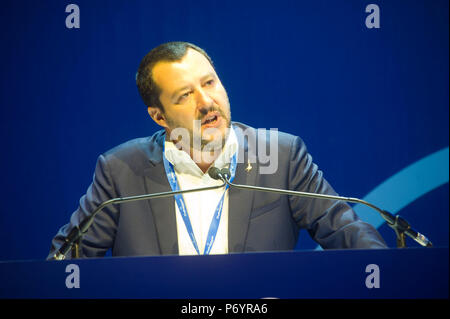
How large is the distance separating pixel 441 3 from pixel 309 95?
0.83m

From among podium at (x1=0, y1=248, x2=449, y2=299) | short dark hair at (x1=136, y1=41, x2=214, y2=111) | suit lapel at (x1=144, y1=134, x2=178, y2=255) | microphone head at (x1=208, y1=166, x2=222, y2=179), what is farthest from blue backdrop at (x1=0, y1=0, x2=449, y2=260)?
podium at (x1=0, y1=248, x2=449, y2=299)

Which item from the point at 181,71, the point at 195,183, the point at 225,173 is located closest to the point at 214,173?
the point at 225,173

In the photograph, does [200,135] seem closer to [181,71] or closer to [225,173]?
[181,71]

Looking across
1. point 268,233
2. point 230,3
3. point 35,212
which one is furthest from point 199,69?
point 35,212

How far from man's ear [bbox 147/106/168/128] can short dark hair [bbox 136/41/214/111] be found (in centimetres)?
2

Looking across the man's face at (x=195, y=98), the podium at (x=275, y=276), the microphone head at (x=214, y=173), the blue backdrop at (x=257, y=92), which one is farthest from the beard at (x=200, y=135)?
the podium at (x=275, y=276)

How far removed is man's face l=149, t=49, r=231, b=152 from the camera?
2.66 meters

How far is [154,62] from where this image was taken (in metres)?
2.76

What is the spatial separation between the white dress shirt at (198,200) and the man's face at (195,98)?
0.08m

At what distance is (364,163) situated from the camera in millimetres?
3037

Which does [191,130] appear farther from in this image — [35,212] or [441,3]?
[441,3]

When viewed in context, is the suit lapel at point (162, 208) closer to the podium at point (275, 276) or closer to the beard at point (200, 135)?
the beard at point (200, 135)

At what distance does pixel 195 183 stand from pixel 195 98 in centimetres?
40
